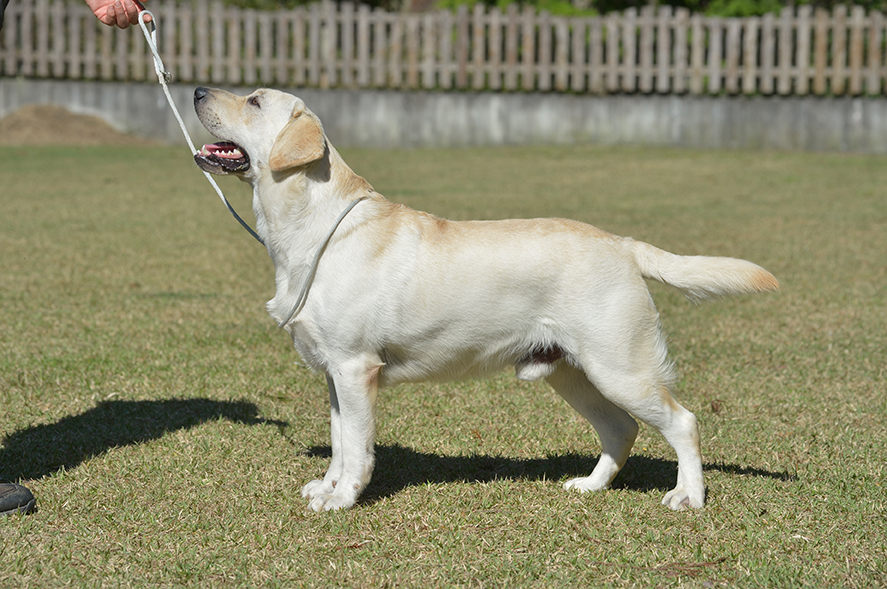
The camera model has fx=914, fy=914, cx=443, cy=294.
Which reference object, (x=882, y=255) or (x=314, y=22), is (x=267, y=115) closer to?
(x=882, y=255)

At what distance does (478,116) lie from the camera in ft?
65.4

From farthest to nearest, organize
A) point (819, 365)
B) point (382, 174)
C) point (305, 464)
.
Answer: point (382, 174) < point (819, 365) < point (305, 464)

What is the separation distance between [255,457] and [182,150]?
16.0m

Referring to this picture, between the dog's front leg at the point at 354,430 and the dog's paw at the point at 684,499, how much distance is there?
125 centimetres

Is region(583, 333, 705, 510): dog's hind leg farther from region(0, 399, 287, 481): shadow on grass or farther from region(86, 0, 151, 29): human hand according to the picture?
region(86, 0, 151, 29): human hand

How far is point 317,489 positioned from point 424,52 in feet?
56.0

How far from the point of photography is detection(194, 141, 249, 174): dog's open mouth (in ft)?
12.6

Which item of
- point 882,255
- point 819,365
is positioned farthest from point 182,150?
point 819,365

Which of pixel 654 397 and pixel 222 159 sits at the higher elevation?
pixel 222 159

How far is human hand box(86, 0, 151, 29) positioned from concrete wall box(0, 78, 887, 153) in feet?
50.7

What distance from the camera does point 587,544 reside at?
3.46m

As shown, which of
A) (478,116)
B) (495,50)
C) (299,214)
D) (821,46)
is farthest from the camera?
(478,116)

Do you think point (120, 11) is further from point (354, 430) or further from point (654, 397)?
point (654, 397)

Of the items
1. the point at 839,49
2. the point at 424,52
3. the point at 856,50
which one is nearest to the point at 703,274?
the point at 424,52
